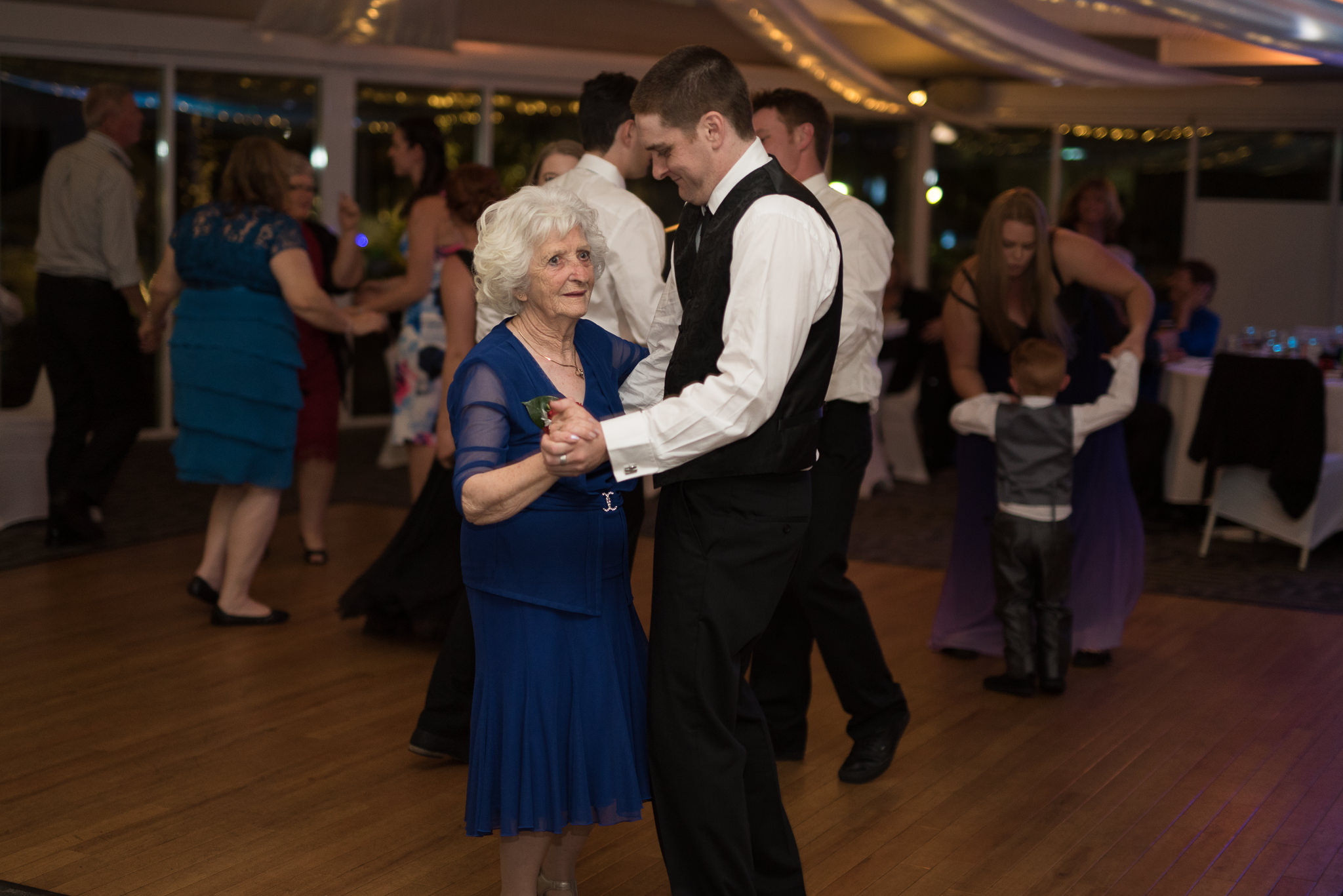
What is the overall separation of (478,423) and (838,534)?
133 centimetres

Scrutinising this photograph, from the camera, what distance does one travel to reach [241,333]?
14.8ft

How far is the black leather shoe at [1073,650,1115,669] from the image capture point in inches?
179

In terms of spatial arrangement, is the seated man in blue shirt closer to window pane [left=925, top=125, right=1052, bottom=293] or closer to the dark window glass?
window pane [left=925, top=125, right=1052, bottom=293]

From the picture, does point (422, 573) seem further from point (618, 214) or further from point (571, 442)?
point (571, 442)

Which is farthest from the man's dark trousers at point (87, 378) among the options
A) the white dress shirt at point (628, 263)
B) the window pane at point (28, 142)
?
the white dress shirt at point (628, 263)

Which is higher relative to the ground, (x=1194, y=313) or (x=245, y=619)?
(x=1194, y=313)

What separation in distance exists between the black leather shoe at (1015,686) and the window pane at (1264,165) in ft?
31.8

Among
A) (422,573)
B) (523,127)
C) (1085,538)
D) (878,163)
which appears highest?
(878,163)

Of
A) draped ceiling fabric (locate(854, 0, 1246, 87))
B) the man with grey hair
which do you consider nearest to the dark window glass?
draped ceiling fabric (locate(854, 0, 1246, 87))

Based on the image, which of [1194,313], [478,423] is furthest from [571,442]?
[1194,313]

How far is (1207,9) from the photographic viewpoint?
21.0 feet

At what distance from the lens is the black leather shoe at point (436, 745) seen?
3.44 metres

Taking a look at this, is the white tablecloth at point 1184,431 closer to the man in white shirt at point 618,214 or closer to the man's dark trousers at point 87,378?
the man in white shirt at point 618,214

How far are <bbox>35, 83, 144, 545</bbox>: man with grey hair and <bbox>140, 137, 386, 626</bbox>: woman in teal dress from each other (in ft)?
4.60
